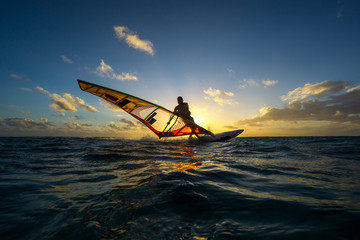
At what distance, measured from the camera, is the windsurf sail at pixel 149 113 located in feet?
29.6

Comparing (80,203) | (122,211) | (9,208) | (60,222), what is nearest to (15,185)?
(9,208)

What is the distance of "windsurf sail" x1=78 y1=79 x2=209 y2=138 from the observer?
9.02 metres

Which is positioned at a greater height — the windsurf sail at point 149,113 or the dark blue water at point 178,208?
the windsurf sail at point 149,113

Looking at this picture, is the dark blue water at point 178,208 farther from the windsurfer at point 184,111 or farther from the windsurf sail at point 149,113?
the windsurfer at point 184,111

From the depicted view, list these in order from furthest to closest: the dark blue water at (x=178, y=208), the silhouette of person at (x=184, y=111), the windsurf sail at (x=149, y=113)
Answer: the silhouette of person at (x=184, y=111) < the windsurf sail at (x=149, y=113) < the dark blue water at (x=178, y=208)

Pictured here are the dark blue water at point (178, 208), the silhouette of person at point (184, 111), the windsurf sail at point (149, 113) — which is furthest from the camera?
the silhouette of person at point (184, 111)

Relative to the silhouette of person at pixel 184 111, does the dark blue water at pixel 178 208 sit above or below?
below

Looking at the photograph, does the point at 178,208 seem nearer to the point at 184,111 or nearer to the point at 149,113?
the point at 149,113

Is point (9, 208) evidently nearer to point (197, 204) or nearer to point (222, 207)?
point (197, 204)

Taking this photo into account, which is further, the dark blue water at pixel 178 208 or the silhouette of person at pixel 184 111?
the silhouette of person at pixel 184 111

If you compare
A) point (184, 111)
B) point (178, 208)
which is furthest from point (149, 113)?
point (178, 208)

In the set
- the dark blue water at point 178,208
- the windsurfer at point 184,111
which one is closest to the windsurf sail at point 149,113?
the windsurfer at point 184,111

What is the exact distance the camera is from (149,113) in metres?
10.8

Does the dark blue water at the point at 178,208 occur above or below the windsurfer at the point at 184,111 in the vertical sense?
below
